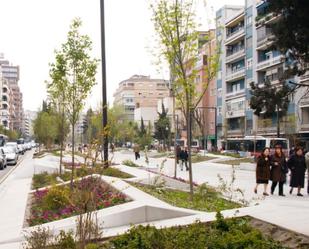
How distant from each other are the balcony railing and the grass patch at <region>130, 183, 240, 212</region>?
5615cm

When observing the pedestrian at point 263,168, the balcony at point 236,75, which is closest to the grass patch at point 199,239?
the pedestrian at point 263,168

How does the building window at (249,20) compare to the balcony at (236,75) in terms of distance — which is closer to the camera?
the building window at (249,20)

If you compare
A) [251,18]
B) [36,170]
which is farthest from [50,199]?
[251,18]

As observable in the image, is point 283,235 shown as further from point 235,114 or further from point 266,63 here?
point 235,114

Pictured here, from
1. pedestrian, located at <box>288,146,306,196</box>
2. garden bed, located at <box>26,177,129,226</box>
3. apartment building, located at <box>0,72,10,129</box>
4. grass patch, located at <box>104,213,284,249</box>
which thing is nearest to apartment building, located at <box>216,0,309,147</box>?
pedestrian, located at <box>288,146,306,196</box>

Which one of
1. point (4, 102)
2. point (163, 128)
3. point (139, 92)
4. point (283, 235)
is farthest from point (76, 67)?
point (139, 92)

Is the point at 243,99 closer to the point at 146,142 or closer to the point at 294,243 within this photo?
the point at 146,142

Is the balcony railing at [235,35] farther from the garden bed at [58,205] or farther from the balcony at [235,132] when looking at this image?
the garden bed at [58,205]

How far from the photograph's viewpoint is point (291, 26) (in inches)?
264

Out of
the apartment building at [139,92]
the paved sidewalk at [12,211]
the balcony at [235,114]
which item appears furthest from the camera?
the apartment building at [139,92]

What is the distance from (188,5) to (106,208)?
5.27 m

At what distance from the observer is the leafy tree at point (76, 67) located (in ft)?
54.1

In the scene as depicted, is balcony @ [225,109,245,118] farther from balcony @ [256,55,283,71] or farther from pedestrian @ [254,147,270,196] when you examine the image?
pedestrian @ [254,147,270,196]

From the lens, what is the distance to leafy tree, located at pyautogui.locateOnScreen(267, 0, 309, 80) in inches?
253
